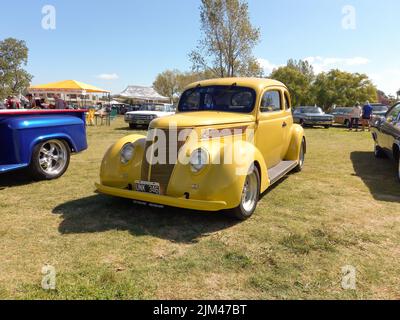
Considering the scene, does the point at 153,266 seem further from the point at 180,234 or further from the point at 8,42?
the point at 8,42

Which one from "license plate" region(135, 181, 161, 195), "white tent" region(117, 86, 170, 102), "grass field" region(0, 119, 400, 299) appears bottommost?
"grass field" region(0, 119, 400, 299)

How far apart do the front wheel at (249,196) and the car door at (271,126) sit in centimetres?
94

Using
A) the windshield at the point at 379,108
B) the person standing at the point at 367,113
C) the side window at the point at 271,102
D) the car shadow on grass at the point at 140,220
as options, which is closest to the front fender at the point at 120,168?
the car shadow on grass at the point at 140,220

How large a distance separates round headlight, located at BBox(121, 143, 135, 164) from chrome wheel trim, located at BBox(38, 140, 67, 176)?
218 cm

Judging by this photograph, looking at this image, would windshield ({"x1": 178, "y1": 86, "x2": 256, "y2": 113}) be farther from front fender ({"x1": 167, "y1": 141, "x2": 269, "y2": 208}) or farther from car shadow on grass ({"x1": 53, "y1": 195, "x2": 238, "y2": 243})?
car shadow on grass ({"x1": 53, "y1": 195, "x2": 238, "y2": 243})

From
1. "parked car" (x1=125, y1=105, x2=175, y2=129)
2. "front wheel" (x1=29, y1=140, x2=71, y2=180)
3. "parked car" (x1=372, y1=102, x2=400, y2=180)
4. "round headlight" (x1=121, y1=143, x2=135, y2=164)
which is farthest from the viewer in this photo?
"parked car" (x1=125, y1=105, x2=175, y2=129)

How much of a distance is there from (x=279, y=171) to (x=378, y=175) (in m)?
2.94

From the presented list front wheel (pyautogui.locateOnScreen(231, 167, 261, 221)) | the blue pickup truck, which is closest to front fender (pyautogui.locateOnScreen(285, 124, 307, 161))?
front wheel (pyautogui.locateOnScreen(231, 167, 261, 221))

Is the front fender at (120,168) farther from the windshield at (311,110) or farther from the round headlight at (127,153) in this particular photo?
the windshield at (311,110)

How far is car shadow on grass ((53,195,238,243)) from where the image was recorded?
4.15 m

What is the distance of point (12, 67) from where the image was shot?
4562 cm

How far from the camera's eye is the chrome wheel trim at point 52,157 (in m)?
6.46

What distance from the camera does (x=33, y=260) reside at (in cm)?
343

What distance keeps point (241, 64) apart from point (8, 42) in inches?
1360
